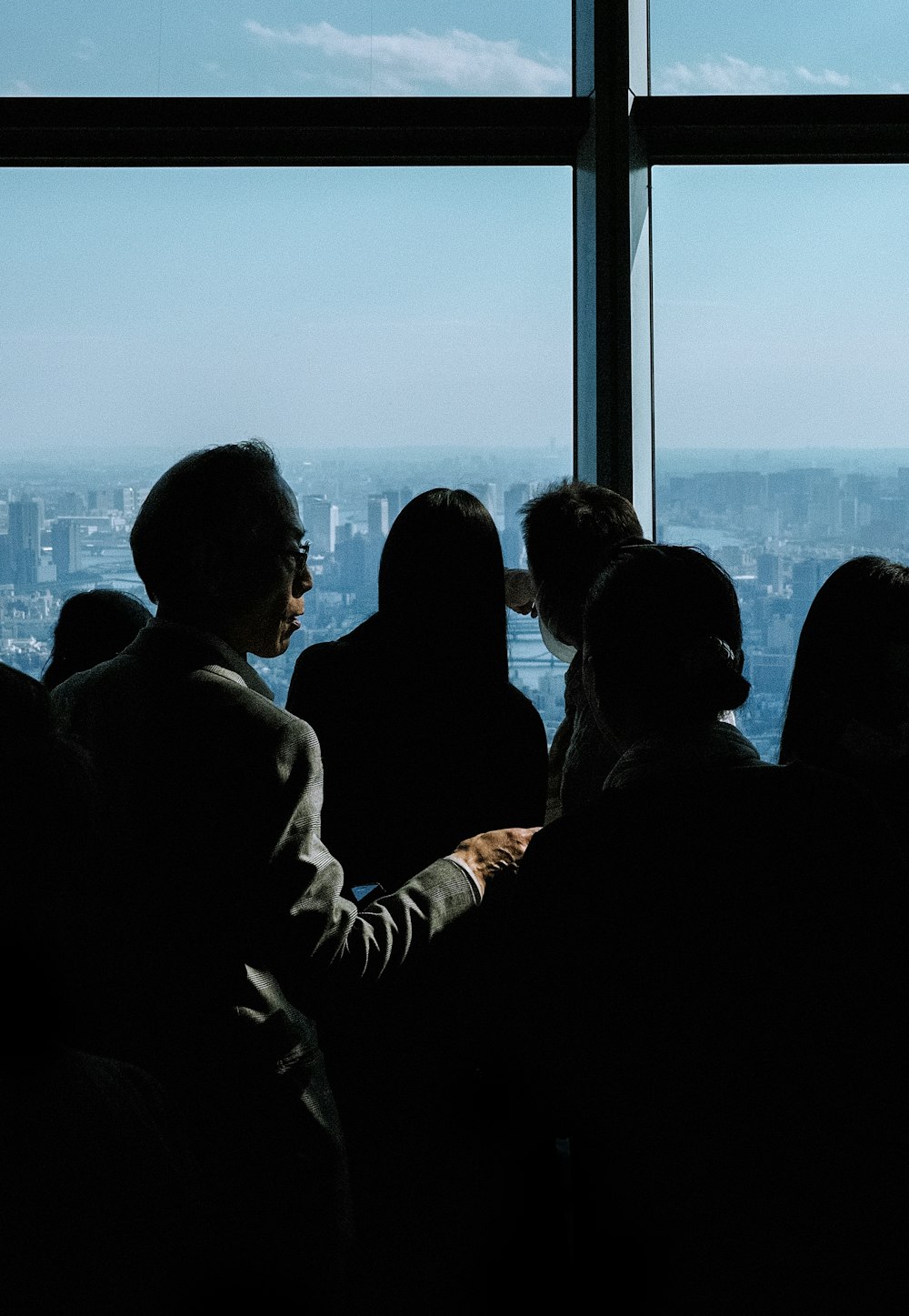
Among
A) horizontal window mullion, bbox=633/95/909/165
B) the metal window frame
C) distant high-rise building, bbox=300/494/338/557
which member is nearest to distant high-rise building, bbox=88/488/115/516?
distant high-rise building, bbox=300/494/338/557

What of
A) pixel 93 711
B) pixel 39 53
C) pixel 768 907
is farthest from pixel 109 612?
pixel 39 53

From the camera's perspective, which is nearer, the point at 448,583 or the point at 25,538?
the point at 448,583

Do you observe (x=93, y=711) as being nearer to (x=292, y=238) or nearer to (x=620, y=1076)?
(x=620, y=1076)

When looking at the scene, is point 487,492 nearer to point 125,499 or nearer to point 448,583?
point 125,499

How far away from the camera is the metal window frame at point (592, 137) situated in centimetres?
307

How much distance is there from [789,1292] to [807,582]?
93.5 inches

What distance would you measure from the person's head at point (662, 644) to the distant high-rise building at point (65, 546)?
2151mm

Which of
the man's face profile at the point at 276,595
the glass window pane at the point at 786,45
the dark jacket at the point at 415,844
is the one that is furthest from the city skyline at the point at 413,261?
the man's face profile at the point at 276,595

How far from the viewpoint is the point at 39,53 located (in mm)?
3088

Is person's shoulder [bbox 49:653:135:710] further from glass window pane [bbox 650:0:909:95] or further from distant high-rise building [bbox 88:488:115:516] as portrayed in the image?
glass window pane [bbox 650:0:909:95]

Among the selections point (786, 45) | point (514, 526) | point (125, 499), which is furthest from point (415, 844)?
point (786, 45)

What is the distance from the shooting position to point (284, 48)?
312 cm

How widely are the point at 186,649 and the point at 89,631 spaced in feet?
2.82

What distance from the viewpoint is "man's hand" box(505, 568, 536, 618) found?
2.62 m
